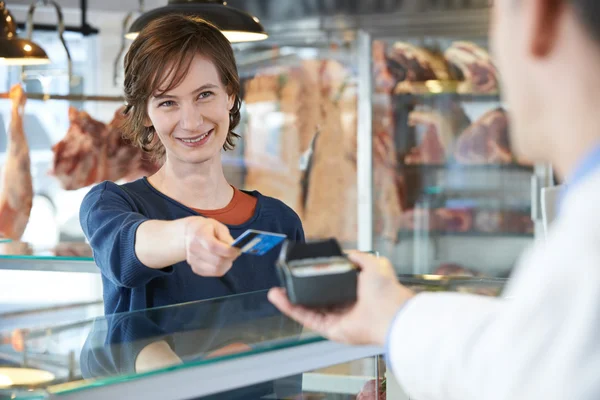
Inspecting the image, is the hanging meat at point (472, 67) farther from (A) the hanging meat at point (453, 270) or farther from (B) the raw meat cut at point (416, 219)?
(A) the hanging meat at point (453, 270)

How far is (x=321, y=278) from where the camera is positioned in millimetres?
988

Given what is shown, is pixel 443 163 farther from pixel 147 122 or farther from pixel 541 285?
pixel 541 285

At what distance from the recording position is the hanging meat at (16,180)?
4227 millimetres

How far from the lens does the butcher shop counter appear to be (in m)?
1.07

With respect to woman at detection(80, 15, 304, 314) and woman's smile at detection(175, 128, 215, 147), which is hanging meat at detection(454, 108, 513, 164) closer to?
woman at detection(80, 15, 304, 314)

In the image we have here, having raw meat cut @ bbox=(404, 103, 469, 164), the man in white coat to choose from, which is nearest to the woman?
the man in white coat

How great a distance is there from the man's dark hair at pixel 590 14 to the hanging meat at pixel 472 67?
4.33m

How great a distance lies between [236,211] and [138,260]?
470 millimetres

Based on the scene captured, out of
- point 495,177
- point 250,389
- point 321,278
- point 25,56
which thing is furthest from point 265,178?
point 321,278

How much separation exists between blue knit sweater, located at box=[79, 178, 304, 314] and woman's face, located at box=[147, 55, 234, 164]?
0.41 ft

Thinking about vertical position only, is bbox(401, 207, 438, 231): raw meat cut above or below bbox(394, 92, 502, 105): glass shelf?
below

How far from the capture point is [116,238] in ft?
5.67

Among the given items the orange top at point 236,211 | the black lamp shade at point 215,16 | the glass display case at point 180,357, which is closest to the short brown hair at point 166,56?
the orange top at point 236,211

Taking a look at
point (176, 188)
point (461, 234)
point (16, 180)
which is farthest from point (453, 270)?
point (176, 188)
